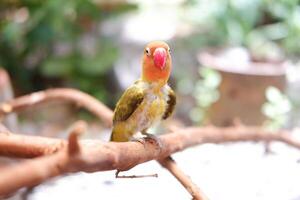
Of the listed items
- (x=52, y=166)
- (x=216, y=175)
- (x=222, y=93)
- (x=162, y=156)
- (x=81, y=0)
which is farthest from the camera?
(x=81, y=0)

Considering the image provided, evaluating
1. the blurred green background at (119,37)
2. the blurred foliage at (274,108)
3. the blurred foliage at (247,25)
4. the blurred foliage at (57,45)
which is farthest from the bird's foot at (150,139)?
the blurred foliage at (57,45)

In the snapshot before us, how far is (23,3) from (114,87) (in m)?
0.86

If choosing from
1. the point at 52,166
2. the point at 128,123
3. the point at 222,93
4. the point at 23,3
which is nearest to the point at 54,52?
the point at 23,3

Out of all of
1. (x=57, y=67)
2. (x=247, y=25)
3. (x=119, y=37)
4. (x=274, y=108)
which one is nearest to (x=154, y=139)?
(x=274, y=108)

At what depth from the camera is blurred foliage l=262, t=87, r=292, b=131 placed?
2.16 metres

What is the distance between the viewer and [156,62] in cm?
90

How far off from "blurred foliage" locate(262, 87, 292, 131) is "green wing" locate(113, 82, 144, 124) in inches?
50.3

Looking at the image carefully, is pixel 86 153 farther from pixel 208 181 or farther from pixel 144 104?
pixel 208 181

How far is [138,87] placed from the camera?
3.23 feet

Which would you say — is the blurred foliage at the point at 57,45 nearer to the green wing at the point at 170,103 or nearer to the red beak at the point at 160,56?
the green wing at the point at 170,103

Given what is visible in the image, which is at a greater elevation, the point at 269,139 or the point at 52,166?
the point at 269,139

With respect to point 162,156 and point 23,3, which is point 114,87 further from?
point 162,156

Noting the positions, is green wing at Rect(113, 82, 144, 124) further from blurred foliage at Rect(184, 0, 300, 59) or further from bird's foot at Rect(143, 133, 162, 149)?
blurred foliage at Rect(184, 0, 300, 59)

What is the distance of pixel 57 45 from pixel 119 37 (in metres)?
0.46
